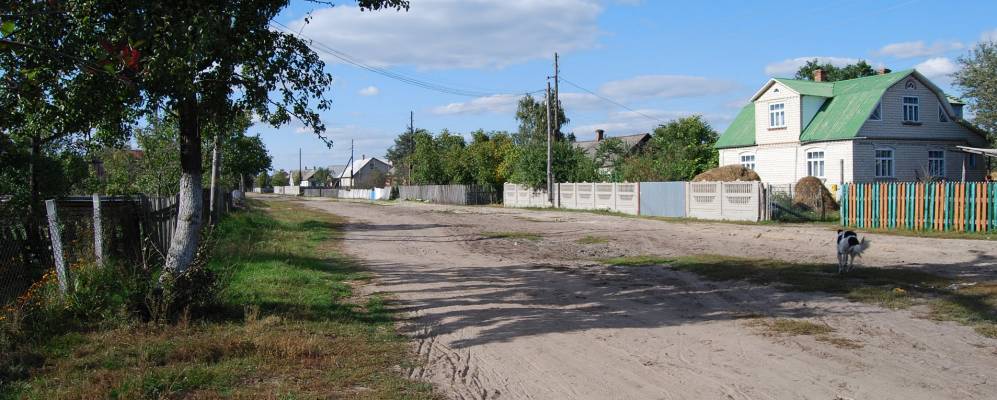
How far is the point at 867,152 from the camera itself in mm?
31812

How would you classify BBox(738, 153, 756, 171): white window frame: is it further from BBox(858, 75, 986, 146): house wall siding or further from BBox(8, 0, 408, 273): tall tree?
BBox(8, 0, 408, 273): tall tree

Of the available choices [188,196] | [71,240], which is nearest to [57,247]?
[71,240]

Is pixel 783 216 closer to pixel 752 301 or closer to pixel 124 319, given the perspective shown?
pixel 752 301

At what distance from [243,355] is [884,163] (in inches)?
1309

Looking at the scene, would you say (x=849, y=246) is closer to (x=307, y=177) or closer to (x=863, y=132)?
(x=863, y=132)

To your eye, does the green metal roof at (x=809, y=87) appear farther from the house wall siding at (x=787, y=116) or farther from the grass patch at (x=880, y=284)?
the grass patch at (x=880, y=284)

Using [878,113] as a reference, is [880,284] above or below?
below

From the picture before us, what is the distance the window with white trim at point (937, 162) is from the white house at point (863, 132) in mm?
49

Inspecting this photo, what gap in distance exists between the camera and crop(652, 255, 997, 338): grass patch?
8633mm

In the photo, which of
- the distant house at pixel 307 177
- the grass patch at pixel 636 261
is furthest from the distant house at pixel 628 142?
the distant house at pixel 307 177

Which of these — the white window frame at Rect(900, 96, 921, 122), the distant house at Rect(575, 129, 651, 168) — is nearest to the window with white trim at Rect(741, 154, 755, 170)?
the white window frame at Rect(900, 96, 921, 122)

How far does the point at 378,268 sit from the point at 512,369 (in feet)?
26.5

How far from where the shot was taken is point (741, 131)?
38.9 metres

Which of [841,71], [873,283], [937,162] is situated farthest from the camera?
[841,71]
